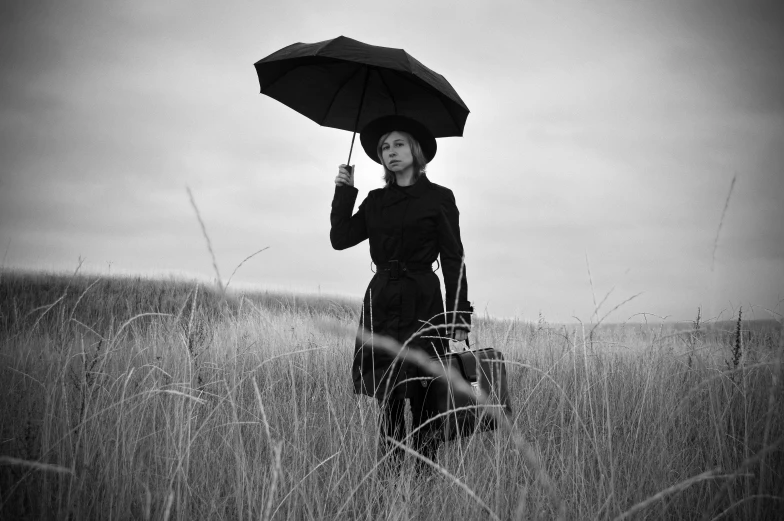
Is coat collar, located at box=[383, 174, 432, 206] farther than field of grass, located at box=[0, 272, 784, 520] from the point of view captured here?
Yes

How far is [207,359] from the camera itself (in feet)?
18.9

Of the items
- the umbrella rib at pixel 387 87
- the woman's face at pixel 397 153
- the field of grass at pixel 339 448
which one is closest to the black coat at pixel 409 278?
the woman's face at pixel 397 153

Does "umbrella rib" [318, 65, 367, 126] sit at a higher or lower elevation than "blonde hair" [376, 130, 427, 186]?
higher

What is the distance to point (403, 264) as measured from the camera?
3.10 meters

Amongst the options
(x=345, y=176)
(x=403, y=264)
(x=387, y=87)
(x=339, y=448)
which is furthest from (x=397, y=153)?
(x=339, y=448)

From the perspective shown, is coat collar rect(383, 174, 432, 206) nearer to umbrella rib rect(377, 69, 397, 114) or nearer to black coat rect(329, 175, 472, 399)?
black coat rect(329, 175, 472, 399)

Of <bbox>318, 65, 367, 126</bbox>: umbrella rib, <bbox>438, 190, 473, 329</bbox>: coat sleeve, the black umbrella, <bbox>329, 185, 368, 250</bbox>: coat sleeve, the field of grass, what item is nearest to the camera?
the field of grass

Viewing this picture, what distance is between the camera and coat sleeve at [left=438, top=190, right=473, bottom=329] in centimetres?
299

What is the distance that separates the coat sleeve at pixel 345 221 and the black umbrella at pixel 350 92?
2.64 feet

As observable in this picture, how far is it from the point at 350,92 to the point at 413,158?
125 cm

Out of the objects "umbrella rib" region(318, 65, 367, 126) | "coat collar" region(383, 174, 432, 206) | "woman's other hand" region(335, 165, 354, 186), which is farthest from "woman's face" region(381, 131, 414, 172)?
"umbrella rib" region(318, 65, 367, 126)

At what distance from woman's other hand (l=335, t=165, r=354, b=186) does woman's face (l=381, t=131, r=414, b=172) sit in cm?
27

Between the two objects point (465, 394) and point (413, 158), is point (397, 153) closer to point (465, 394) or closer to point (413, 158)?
point (413, 158)

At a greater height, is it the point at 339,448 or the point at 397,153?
the point at 397,153
